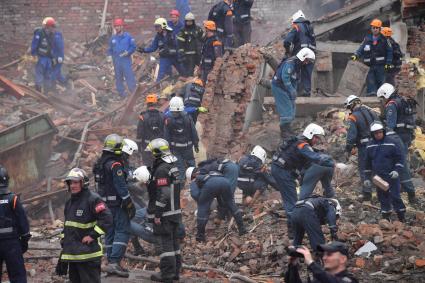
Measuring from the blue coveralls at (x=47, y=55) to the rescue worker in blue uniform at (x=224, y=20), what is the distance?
13.9 ft

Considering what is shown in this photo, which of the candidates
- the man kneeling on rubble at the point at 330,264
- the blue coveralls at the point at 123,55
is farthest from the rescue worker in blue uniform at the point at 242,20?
the man kneeling on rubble at the point at 330,264

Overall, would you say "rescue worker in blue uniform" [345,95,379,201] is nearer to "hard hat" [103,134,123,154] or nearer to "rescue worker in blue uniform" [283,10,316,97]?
"rescue worker in blue uniform" [283,10,316,97]

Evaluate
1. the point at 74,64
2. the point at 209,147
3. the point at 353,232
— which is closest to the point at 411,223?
the point at 353,232

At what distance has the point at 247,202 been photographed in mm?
14172

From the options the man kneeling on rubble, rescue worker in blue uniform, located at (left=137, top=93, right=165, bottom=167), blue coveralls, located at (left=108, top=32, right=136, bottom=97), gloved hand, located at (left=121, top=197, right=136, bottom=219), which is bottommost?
the man kneeling on rubble

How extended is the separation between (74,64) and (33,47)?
9.73ft

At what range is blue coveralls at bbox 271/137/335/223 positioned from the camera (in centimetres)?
Answer: 1241

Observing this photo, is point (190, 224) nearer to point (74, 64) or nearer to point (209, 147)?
point (209, 147)

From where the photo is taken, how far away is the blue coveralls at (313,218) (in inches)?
431

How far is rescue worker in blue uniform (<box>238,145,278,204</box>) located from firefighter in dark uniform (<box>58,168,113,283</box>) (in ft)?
14.7

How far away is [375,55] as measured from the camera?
1711 centimetres

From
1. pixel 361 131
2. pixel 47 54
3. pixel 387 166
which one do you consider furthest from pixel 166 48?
pixel 387 166

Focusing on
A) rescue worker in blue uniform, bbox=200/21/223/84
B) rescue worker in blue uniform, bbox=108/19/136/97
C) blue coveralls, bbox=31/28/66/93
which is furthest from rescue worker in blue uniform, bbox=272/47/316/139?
blue coveralls, bbox=31/28/66/93

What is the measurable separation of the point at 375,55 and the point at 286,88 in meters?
2.72
